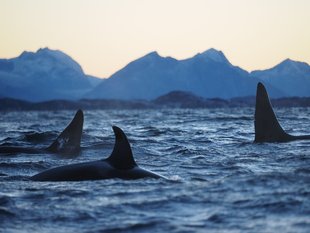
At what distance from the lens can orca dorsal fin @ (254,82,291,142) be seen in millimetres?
15688

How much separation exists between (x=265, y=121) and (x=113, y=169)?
7.08 meters

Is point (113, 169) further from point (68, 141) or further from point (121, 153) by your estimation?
point (68, 141)

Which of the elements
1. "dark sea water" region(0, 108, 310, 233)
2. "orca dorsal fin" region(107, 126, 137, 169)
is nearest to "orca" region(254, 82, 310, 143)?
"dark sea water" region(0, 108, 310, 233)

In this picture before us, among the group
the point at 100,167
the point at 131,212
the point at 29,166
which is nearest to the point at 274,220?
the point at 131,212

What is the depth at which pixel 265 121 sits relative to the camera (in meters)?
15.8

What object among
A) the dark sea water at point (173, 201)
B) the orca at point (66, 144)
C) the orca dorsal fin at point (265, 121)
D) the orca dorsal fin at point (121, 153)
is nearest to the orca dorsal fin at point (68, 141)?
the orca at point (66, 144)

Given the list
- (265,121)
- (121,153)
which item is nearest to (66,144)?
(265,121)

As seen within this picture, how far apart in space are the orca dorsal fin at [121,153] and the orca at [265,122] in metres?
6.59

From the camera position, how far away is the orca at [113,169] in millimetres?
9641

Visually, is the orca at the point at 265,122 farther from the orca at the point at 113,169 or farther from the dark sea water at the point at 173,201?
the orca at the point at 113,169

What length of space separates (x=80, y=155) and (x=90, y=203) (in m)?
7.06

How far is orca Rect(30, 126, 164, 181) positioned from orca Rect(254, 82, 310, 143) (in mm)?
6458

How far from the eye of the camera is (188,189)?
8.82m

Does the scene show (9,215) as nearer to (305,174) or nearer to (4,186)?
(4,186)
